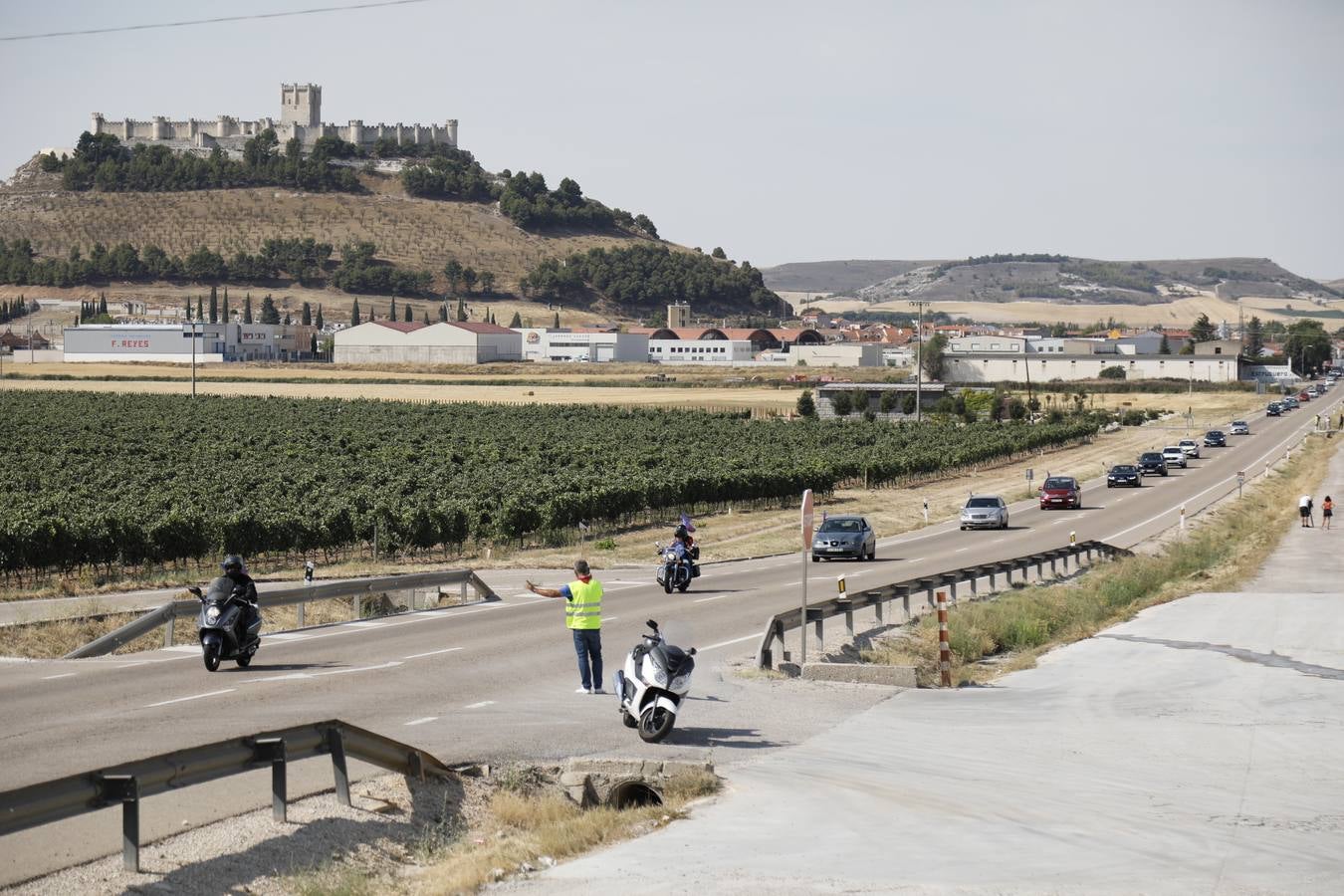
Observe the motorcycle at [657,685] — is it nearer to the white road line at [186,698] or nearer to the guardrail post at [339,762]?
the guardrail post at [339,762]

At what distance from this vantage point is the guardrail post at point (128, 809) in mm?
10789

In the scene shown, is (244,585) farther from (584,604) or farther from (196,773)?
(196,773)

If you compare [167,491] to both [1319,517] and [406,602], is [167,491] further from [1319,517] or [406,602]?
[1319,517]

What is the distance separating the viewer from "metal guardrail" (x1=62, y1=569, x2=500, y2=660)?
2305 cm

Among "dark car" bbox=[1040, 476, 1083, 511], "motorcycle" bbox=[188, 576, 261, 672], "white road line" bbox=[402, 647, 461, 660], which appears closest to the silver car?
"dark car" bbox=[1040, 476, 1083, 511]

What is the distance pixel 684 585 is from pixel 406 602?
5.88 m

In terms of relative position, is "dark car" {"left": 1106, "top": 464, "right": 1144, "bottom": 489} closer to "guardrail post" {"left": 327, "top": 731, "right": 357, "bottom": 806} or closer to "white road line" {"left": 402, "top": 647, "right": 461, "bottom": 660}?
"white road line" {"left": 402, "top": 647, "right": 461, "bottom": 660}

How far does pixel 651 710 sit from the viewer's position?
51.6 feet

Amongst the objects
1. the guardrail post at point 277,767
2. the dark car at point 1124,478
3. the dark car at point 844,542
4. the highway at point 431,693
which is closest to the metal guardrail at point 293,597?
the highway at point 431,693

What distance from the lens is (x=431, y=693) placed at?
19.1 m

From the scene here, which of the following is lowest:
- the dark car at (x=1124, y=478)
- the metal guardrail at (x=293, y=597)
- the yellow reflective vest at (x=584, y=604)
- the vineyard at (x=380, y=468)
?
the dark car at (x=1124, y=478)

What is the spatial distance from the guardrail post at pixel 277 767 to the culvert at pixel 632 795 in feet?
10.5

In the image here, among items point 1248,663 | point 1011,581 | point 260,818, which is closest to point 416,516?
point 1011,581

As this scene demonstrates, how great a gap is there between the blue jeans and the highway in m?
0.28
